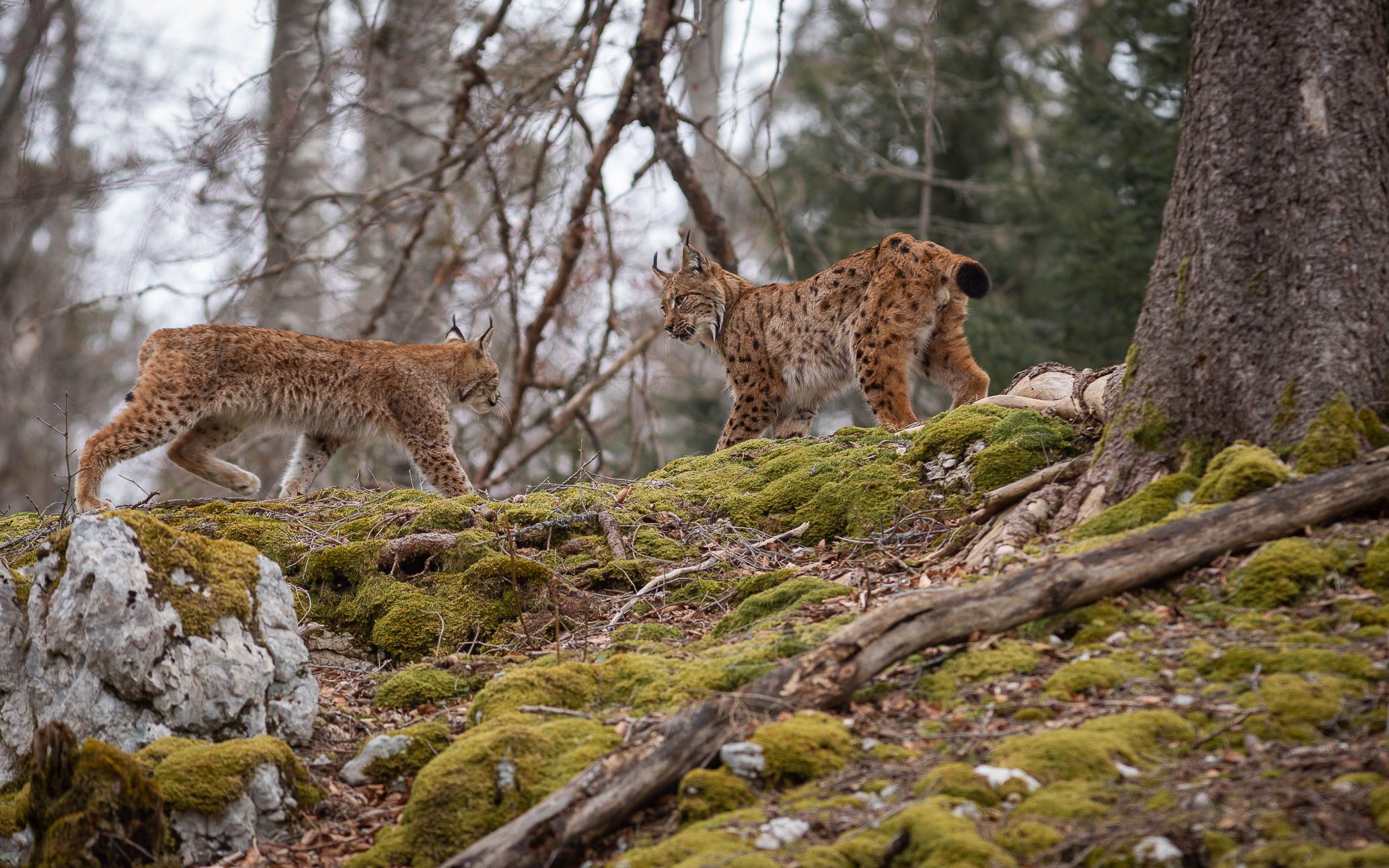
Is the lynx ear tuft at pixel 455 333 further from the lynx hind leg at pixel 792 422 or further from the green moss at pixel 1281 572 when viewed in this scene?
the green moss at pixel 1281 572

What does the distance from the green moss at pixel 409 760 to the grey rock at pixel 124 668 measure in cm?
39

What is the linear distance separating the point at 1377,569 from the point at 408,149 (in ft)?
53.2

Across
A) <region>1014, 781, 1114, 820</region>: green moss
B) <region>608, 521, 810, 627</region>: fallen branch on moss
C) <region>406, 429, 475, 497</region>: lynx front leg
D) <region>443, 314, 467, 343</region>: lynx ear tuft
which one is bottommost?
<region>1014, 781, 1114, 820</region>: green moss

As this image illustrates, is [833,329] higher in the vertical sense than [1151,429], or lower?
higher

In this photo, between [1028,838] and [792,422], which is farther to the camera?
[792,422]

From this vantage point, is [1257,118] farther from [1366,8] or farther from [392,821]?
[392,821]

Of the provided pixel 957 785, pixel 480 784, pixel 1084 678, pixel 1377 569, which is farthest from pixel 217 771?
pixel 1377 569

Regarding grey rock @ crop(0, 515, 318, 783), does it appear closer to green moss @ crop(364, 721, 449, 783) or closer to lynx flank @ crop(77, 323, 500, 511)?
green moss @ crop(364, 721, 449, 783)

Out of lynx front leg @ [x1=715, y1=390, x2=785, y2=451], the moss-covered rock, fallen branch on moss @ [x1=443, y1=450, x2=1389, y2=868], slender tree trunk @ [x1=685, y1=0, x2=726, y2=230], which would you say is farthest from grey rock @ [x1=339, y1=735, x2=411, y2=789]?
slender tree trunk @ [x1=685, y1=0, x2=726, y2=230]

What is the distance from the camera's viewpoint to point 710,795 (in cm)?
375

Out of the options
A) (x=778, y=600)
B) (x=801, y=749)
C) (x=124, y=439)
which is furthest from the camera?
(x=124, y=439)

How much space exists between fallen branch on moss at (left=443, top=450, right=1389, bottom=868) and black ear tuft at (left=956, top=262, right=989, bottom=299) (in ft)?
12.9

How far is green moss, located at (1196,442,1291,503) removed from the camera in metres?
4.51

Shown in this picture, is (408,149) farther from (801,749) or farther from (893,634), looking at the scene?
(801,749)
